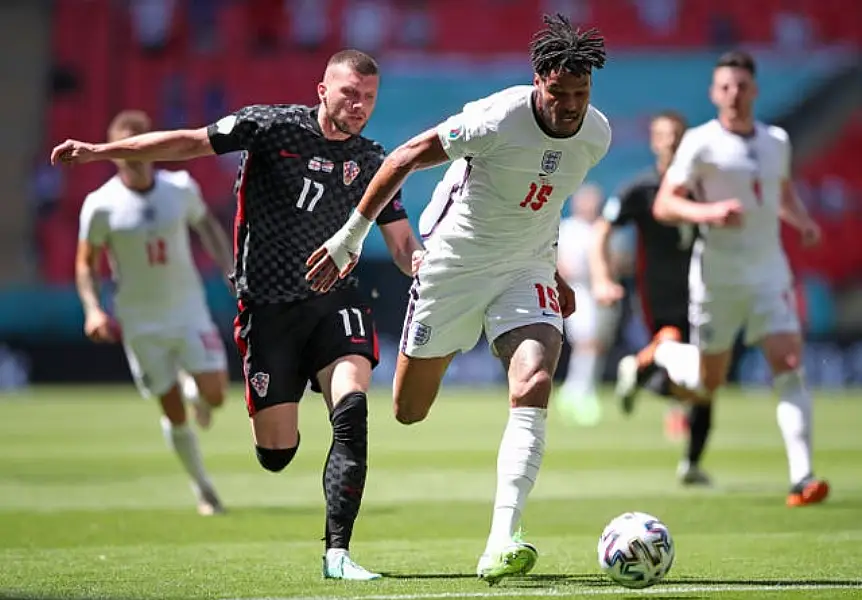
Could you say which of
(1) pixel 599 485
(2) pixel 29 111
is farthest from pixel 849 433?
(2) pixel 29 111

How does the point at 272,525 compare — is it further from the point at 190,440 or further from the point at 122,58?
the point at 122,58

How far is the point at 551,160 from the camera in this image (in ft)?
24.0

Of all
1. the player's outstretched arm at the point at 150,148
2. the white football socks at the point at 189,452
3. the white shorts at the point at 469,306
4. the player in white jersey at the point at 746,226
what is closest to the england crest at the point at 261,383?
the white shorts at the point at 469,306

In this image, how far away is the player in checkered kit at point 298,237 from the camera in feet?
25.7

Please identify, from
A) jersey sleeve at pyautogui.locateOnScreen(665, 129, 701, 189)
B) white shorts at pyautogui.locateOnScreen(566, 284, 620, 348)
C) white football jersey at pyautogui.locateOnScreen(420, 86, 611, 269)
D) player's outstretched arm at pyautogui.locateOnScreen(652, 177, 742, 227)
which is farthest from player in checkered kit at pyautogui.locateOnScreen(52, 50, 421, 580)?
white shorts at pyautogui.locateOnScreen(566, 284, 620, 348)

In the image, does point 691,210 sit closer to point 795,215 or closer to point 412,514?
point 795,215

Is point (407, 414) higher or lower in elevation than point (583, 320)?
higher

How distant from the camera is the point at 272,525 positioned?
10.0 meters

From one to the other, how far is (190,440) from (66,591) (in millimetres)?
4050

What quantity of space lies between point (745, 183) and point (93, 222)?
174 inches

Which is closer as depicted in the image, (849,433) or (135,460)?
(135,460)

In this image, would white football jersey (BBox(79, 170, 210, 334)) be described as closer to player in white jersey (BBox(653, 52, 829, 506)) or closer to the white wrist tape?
player in white jersey (BBox(653, 52, 829, 506))

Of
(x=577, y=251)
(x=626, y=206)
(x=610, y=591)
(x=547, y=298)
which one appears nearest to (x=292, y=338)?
(x=547, y=298)

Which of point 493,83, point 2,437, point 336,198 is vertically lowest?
point 2,437
